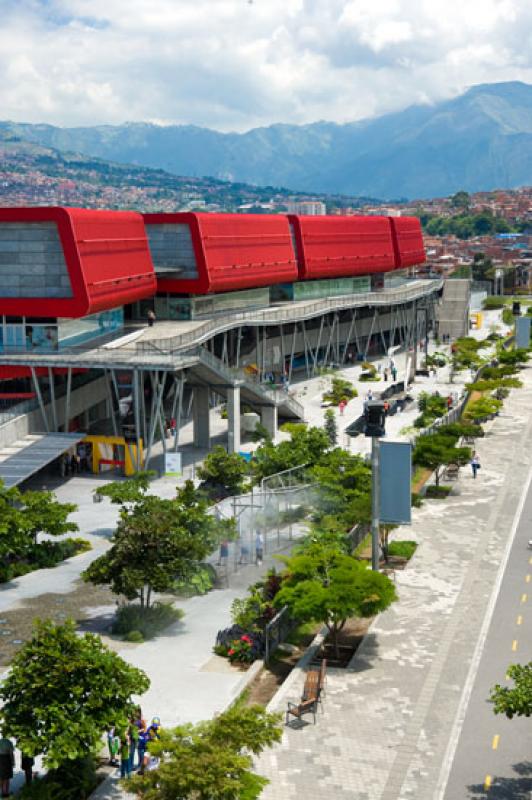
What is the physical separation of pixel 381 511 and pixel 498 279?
168m

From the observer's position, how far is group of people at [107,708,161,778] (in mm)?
23048

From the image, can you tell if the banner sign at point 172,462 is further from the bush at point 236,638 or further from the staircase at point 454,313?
the staircase at point 454,313

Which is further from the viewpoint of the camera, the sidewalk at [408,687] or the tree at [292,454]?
the tree at [292,454]

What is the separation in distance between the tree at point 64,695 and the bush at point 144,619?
9.88m

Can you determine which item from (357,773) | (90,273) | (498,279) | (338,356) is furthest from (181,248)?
(498,279)

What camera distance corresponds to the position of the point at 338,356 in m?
103

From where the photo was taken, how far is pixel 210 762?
2033cm

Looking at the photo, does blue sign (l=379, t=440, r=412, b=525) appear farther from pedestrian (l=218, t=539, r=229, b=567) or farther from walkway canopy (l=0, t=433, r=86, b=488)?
walkway canopy (l=0, t=433, r=86, b=488)

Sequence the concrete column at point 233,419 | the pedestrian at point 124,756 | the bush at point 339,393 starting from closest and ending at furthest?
1. the pedestrian at point 124,756
2. the concrete column at point 233,419
3. the bush at point 339,393

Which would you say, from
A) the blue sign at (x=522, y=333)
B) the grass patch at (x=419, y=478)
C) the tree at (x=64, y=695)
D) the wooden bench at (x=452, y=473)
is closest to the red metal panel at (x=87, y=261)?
the grass patch at (x=419, y=478)

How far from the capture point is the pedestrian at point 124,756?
2297 cm

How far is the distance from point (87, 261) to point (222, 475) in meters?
16.9

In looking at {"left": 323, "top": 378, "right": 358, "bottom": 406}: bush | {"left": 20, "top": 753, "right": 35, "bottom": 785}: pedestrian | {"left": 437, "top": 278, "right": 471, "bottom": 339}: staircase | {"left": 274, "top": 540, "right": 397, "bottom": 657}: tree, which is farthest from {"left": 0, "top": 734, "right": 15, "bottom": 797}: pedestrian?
{"left": 437, "top": 278, "right": 471, "bottom": 339}: staircase

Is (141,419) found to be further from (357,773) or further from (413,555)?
(357,773)
